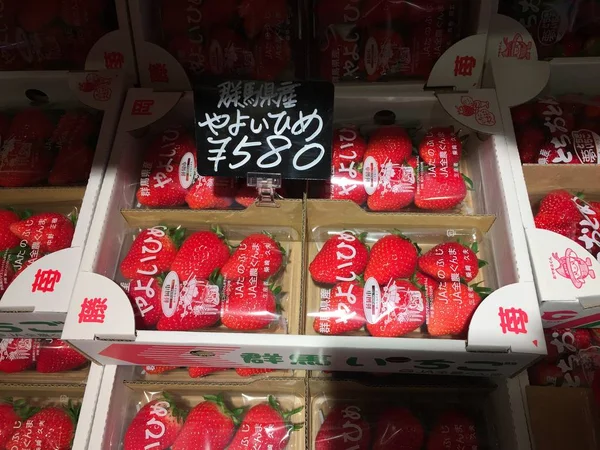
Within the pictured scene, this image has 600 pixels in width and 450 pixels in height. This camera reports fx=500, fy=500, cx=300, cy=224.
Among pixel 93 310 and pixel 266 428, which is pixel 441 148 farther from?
pixel 93 310

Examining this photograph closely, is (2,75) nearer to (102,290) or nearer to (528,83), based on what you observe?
(102,290)

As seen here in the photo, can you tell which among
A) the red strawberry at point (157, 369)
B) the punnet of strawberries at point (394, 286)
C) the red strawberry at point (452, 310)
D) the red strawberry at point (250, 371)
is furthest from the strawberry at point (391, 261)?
the red strawberry at point (157, 369)

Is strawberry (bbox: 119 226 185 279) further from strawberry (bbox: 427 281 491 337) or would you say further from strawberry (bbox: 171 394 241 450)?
strawberry (bbox: 427 281 491 337)

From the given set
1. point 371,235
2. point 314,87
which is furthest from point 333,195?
point 314,87

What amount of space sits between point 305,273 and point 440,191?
0.49m

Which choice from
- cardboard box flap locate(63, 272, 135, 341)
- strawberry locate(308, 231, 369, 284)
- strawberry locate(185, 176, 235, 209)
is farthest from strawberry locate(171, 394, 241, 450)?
strawberry locate(185, 176, 235, 209)

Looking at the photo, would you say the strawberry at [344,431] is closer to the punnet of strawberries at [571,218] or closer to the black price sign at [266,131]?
the black price sign at [266,131]

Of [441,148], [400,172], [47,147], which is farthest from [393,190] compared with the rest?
[47,147]

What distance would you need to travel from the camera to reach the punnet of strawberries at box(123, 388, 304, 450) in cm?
126

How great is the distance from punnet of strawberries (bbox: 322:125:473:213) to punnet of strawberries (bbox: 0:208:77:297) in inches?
30.0

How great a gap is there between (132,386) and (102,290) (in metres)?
0.33

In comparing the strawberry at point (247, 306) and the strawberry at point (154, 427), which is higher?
the strawberry at point (247, 306)

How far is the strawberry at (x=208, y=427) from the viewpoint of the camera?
4.11 feet

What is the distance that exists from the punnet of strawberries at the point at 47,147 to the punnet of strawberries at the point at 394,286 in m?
0.78
